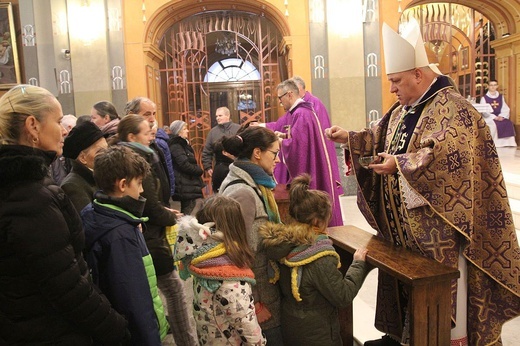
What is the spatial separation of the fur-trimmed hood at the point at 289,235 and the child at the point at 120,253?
591 mm

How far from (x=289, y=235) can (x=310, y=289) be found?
0.29 meters

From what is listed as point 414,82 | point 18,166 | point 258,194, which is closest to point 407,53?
point 414,82

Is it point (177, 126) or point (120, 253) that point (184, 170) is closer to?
point (177, 126)

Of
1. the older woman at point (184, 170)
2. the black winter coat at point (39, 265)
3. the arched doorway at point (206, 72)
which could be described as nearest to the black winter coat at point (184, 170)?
the older woman at point (184, 170)

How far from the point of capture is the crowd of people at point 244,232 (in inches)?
64.7

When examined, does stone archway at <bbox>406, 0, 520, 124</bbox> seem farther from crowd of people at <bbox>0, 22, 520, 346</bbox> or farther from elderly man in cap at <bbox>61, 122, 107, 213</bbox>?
elderly man in cap at <bbox>61, 122, 107, 213</bbox>

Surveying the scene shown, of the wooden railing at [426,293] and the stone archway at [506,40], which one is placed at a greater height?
the stone archway at [506,40]

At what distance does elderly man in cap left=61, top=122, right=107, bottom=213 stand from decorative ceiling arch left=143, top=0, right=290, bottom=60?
22.7 ft

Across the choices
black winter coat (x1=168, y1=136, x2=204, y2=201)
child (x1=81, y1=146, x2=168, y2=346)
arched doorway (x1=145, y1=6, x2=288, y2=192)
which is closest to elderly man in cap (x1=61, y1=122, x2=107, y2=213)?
child (x1=81, y1=146, x2=168, y2=346)

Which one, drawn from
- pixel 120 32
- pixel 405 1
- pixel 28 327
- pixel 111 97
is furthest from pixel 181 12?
pixel 28 327

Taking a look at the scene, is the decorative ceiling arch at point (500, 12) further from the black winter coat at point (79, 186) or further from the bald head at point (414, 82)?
the black winter coat at point (79, 186)

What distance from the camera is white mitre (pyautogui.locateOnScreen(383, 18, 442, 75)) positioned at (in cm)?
275

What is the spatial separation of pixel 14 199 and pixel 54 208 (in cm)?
12

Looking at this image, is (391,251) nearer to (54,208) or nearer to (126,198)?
(126,198)
